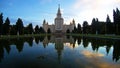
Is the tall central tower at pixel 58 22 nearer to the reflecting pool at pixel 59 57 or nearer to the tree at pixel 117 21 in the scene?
the tree at pixel 117 21

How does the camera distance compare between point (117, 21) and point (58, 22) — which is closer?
point (117, 21)

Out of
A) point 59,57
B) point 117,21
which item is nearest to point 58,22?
point 117,21

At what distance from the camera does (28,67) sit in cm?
1112

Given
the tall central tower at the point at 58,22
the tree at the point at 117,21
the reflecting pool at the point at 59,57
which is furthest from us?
the tall central tower at the point at 58,22

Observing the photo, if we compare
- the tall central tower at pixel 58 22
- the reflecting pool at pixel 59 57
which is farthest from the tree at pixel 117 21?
the tall central tower at pixel 58 22

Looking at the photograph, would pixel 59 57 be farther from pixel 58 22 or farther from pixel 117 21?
pixel 58 22

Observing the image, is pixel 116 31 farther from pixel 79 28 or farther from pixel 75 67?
pixel 79 28

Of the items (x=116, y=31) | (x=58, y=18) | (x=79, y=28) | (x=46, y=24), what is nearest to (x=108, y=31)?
(x=116, y=31)

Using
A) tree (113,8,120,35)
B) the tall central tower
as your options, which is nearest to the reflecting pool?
tree (113,8,120,35)

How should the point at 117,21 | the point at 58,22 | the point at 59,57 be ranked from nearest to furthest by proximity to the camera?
the point at 59,57 → the point at 117,21 → the point at 58,22

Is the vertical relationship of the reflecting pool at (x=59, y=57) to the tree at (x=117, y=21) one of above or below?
below

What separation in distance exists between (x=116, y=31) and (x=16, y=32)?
1534 inches

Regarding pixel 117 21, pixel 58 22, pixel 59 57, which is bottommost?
pixel 59 57

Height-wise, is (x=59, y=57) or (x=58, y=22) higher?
(x=58, y=22)
